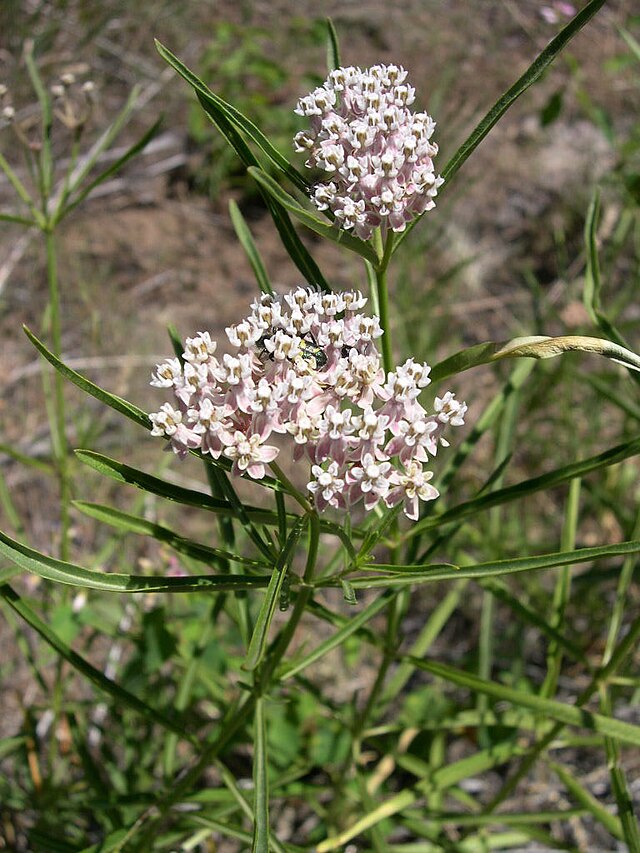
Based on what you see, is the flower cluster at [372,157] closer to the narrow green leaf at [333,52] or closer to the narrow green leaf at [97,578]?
the narrow green leaf at [333,52]

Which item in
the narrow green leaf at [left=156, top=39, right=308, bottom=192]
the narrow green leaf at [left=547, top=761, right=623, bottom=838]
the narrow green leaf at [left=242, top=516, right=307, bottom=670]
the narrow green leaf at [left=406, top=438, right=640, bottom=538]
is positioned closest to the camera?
the narrow green leaf at [left=242, top=516, right=307, bottom=670]

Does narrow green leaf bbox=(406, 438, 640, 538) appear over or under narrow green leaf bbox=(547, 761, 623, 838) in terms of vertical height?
over

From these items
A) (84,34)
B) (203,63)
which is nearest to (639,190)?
(203,63)

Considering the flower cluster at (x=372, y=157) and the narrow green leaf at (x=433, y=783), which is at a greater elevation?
the flower cluster at (x=372, y=157)

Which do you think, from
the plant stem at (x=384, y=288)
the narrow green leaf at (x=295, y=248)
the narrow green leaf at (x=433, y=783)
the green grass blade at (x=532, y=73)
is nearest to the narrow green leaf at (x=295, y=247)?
the narrow green leaf at (x=295, y=248)

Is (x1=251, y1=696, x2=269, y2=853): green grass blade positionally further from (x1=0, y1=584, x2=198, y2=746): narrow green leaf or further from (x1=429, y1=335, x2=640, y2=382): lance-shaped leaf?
(x1=429, y1=335, x2=640, y2=382): lance-shaped leaf

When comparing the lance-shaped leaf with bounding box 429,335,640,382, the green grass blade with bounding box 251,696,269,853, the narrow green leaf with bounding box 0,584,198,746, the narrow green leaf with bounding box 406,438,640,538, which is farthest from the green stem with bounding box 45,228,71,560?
the lance-shaped leaf with bounding box 429,335,640,382

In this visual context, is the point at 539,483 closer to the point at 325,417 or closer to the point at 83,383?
the point at 325,417
